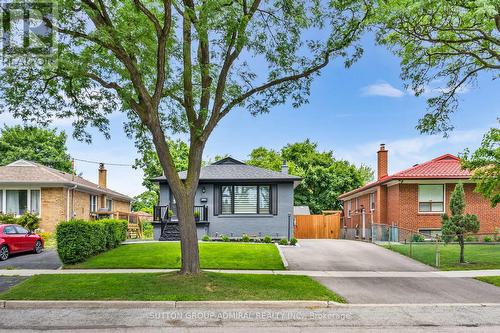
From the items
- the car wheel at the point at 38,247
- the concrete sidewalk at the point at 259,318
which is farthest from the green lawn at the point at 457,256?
the car wheel at the point at 38,247

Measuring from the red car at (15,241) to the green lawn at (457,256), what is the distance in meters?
15.5

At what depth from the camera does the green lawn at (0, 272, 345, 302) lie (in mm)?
10102

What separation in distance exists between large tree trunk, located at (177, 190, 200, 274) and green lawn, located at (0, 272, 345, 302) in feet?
0.97

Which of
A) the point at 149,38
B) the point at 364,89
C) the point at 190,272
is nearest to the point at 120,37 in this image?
the point at 149,38

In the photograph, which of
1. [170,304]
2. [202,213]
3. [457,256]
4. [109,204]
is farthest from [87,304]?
[109,204]

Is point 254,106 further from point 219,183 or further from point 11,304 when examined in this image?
point 219,183

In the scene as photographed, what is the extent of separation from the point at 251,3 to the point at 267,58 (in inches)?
65.5

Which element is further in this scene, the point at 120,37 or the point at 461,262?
the point at 461,262

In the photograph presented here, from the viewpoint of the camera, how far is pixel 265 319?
8750 mm

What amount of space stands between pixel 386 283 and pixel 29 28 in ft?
37.8

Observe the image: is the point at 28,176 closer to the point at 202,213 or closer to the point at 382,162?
the point at 202,213

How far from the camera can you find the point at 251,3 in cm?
1359

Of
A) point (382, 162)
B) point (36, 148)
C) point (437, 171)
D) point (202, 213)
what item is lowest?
point (202, 213)

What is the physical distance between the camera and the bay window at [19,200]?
2770cm
